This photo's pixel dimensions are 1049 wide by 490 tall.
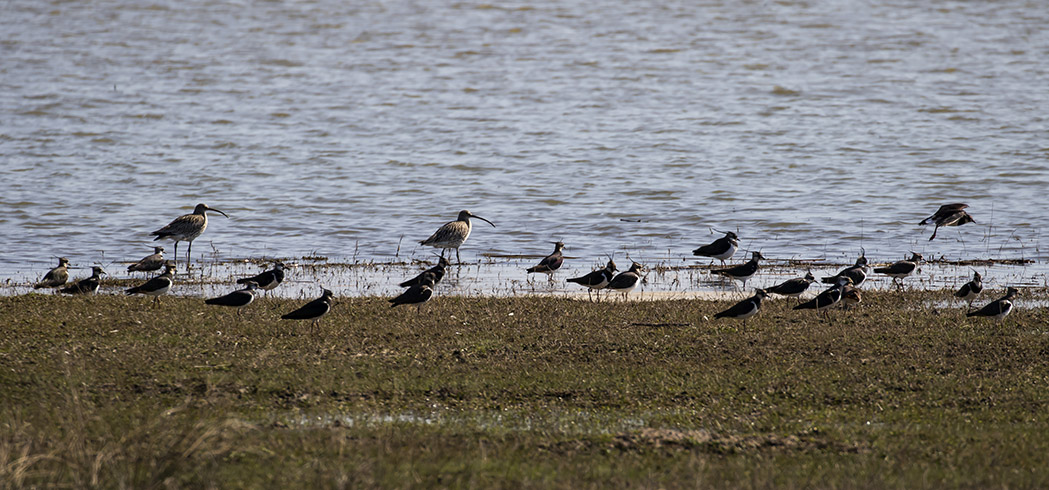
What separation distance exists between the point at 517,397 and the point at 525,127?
3379 cm

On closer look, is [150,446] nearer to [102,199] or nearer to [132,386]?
[132,386]

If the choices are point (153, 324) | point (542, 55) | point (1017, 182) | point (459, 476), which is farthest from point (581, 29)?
point (459, 476)

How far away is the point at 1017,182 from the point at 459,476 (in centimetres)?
2925

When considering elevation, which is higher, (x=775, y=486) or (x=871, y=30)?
(x=871, y=30)

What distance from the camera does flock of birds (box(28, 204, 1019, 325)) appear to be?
15.1 meters

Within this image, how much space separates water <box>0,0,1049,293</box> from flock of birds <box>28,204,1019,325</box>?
105 cm

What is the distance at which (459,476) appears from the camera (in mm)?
8977

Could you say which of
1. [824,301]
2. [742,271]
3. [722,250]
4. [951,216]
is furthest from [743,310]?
[951,216]

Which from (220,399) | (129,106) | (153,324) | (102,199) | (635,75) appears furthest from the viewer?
(635,75)

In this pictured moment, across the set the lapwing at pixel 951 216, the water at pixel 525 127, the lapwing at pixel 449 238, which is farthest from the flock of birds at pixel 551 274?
the water at pixel 525 127

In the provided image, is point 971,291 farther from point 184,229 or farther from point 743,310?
point 184,229

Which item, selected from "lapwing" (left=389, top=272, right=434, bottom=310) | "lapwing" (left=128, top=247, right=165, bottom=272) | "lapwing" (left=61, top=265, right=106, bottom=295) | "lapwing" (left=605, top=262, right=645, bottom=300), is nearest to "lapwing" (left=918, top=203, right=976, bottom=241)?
"lapwing" (left=605, top=262, right=645, bottom=300)

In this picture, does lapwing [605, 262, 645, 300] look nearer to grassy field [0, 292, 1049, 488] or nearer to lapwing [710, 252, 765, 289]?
grassy field [0, 292, 1049, 488]

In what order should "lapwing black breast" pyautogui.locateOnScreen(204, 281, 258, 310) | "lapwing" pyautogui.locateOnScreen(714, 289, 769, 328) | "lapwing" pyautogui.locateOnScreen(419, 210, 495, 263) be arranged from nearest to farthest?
"lapwing" pyautogui.locateOnScreen(714, 289, 769, 328) → "lapwing black breast" pyautogui.locateOnScreen(204, 281, 258, 310) → "lapwing" pyautogui.locateOnScreen(419, 210, 495, 263)
